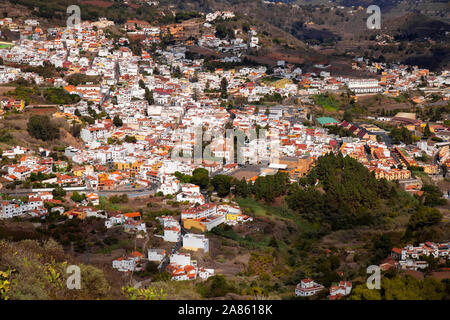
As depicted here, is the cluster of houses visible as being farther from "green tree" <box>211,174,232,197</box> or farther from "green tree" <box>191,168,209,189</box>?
"green tree" <box>191,168,209,189</box>

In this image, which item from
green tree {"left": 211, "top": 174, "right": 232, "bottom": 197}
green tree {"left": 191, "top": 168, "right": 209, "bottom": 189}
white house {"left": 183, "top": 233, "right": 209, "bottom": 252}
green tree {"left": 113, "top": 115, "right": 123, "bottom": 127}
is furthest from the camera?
green tree {"left": 113, "top": 115, "right": 123, "bottom": 127}

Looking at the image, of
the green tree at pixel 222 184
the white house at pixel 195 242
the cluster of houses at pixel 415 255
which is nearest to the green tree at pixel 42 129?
the green tree at pixel 222 184

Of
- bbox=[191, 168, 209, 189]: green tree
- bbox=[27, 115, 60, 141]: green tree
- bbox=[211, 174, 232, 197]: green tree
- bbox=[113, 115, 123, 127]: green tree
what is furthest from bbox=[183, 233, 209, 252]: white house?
bbox=[113, 115, 123, 127]: green tree

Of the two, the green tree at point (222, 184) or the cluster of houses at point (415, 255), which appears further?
the green tree at point (222, 184)

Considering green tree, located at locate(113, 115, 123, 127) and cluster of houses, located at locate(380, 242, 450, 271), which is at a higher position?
green tree, located at locate(113, 115, 123, 127)

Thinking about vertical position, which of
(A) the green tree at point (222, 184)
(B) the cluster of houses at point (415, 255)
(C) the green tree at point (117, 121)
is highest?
(C) the green tree at point (117, 121)

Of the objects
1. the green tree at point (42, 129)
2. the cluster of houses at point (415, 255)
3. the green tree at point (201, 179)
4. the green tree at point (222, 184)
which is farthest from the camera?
the green tree at point (42, 129)

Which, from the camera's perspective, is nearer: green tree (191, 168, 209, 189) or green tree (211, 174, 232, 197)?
green tree (211, 174, 232, 197)

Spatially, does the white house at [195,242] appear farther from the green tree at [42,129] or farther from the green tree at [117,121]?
the green tree at [117,121]

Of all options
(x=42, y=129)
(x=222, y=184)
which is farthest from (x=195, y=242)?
(x=42, y=129)

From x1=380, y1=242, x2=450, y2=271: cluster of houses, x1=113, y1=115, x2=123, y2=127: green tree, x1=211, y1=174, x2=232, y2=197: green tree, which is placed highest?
x1=113, y1=115, x2=123, y2=127: green tree

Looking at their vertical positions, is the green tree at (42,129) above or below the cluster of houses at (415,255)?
above

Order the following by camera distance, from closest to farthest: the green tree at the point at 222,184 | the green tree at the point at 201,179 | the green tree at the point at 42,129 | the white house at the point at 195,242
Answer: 1. the white house at the point at 195,242
2. the green tree at the point at 222,184
3. the green tree at the point at 201,179
4. the green tree at the point at 42,129
